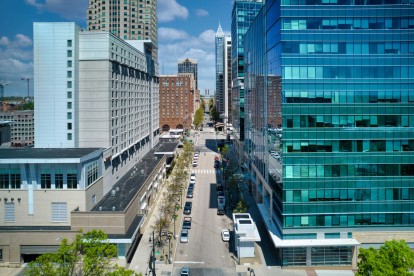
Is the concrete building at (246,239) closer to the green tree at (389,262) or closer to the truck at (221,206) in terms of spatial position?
the green tree at (389,262)

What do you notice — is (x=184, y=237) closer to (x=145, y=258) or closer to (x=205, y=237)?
(x=205, y=237)

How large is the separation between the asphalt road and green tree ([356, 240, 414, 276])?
16.1m

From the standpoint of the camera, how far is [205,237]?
48594 millimetres

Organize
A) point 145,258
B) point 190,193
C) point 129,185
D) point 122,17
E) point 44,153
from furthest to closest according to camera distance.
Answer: point 122,17, point 190,193, point 129,185, point 44,153, point 145,258

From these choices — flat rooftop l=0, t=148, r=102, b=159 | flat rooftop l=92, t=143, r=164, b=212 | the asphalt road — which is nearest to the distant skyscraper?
flat rooftop l=92, t=143, r=164, b=212

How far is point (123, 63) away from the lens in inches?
2351

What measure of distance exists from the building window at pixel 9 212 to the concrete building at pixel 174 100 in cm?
12799

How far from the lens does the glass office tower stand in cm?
3909

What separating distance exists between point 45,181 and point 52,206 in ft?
10.4

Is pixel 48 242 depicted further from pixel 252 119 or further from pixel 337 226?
pixel 252 119

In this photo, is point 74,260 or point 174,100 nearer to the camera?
point 74,260

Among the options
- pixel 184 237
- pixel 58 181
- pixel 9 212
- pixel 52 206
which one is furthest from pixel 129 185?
→ pixel 9 212

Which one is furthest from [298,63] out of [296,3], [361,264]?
[361,264]

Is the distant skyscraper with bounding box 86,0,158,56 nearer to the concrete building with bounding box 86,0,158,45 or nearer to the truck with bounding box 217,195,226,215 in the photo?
the concrete building with bounding box 86,0,158,45
